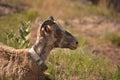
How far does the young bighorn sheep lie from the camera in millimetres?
8352

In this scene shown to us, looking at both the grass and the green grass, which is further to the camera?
the grass

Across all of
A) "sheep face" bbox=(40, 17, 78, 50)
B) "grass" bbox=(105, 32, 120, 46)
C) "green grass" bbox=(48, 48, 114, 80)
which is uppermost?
"grass" bbox=(105, 32, 120, 46)

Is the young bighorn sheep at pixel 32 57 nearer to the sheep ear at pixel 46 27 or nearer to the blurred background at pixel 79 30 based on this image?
the sheep ear at pixel 46 27

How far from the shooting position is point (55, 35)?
8586 millimetres

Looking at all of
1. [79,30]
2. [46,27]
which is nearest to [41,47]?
[46,27]

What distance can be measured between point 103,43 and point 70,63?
19.5ft

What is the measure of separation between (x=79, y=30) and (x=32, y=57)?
875 cm

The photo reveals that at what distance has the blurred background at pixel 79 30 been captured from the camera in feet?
32.6

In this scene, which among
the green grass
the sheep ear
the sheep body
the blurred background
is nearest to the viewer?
the sheep body

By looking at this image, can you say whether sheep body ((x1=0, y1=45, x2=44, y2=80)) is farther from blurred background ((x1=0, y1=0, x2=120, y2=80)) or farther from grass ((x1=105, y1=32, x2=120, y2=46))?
grass ((x1=105, y1=32, x2=120, y2=46))

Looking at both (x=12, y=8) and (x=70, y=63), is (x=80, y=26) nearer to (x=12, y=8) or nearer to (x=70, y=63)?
(x=12, y=8)

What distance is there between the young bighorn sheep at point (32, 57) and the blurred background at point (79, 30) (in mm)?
878

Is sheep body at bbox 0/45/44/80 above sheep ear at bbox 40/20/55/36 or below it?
below

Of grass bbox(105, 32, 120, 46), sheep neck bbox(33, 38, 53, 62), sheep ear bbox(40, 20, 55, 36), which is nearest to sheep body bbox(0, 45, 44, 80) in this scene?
sheep neck bbox(33, 38, 53, 62)
